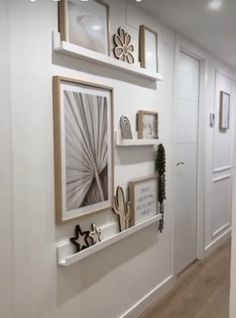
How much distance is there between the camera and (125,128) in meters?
2.31

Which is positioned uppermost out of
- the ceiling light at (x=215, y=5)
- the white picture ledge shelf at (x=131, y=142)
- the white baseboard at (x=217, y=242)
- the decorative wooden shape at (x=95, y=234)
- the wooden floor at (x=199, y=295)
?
the ceiling light at (x=215, y=5)

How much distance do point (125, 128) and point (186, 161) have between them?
137cm

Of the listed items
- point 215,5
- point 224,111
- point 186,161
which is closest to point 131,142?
point 215,5

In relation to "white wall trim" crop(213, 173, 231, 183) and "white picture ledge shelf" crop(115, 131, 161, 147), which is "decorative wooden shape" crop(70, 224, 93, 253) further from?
"white wall trim" crop(213, 173, 231, 183)

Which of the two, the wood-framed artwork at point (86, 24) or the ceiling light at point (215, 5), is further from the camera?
the ceiling light at point (215, 5)

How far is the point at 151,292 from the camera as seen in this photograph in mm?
2760

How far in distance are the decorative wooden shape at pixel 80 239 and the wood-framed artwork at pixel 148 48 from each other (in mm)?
1312

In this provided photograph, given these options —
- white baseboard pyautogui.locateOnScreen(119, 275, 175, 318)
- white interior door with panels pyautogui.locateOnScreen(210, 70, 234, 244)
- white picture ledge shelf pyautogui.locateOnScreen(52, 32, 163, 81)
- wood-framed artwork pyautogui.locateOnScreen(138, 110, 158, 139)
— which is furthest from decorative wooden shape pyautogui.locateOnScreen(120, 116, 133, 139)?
white interior door with panels pyautogui.locateOnScreen(210, 70, 234, 244)

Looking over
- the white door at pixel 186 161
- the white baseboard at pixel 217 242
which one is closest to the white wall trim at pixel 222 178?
the white door at pixel 186 161

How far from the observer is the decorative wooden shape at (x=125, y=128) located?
228cm

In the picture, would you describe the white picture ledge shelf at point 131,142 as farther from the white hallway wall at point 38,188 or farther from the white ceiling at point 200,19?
the white ceiling at point 200,19

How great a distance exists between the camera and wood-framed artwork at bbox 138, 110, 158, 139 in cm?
248

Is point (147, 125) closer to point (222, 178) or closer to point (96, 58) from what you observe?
point (96, 58)

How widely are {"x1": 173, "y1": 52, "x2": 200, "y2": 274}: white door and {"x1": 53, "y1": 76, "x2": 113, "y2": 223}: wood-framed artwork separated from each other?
113 cm
